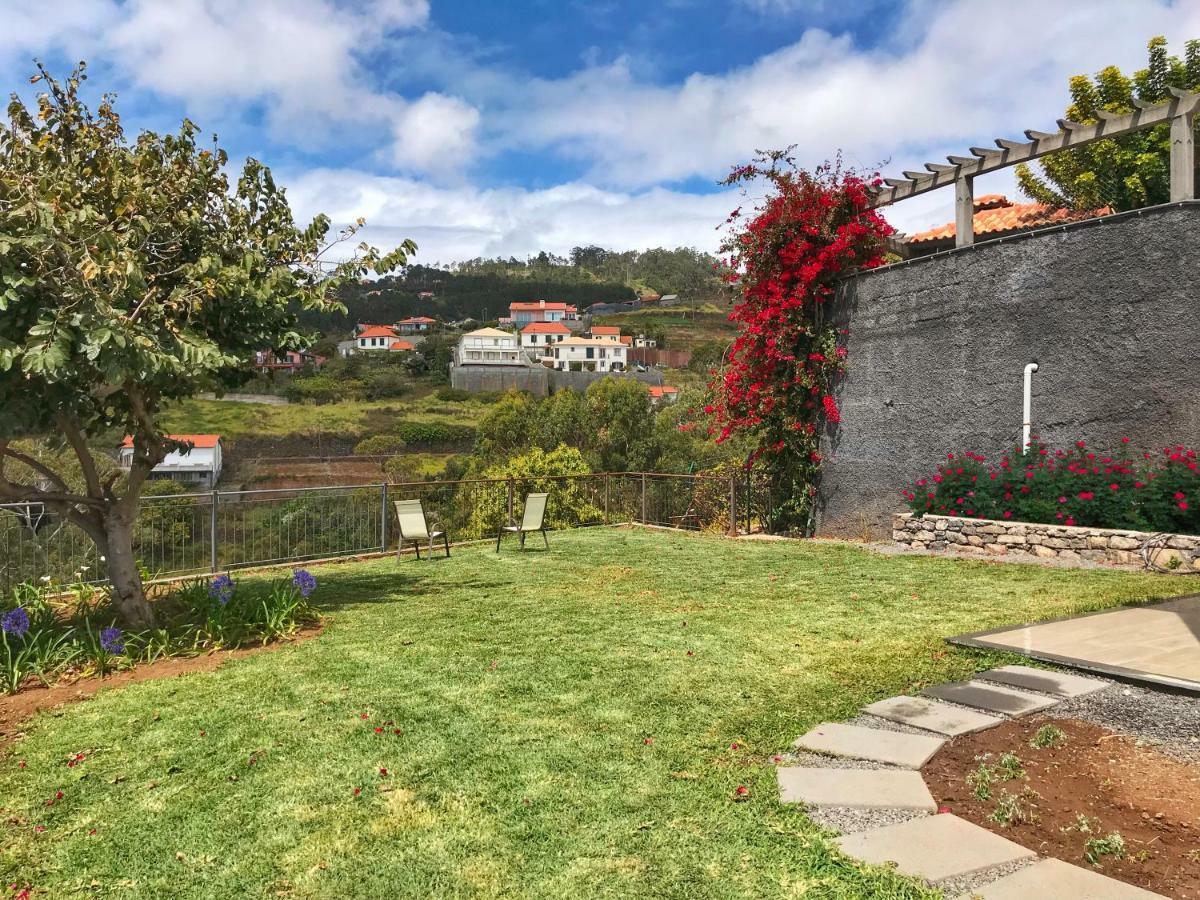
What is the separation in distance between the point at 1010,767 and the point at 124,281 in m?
5.38

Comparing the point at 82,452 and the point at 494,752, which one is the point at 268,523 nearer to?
the point at 82,452

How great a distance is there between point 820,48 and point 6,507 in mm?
14690

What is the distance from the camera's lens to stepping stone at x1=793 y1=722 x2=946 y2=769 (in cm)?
299

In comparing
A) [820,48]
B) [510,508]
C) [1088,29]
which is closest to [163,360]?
[510,508]

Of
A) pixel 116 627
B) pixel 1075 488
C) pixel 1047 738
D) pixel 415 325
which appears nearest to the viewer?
pixel 1047 738

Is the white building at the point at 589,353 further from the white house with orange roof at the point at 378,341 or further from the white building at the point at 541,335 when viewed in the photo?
the white house with orange roof at the point at 378,341

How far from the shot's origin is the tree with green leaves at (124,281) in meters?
4.56

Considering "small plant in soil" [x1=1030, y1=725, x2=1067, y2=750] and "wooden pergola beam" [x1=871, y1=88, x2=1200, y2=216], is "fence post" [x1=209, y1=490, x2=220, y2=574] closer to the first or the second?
"small plant in soil" [x1=1030, y1=725, x2=1067, y2=750]

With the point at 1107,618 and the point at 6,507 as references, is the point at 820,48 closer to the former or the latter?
the point at 1107,618

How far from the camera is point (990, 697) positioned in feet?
12.0

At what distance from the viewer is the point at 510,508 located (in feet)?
41.9

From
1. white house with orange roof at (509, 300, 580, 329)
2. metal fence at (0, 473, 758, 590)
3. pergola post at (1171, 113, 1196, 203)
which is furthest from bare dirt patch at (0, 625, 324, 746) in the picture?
white house with orange roof at (509, 300, 580, 329)

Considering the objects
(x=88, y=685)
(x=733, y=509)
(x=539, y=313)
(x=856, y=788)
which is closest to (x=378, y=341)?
(x=539, y=313)

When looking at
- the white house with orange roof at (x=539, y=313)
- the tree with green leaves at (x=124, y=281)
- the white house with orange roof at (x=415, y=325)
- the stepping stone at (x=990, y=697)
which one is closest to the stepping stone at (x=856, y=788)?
the stepping stone at (x=990, y=697)
